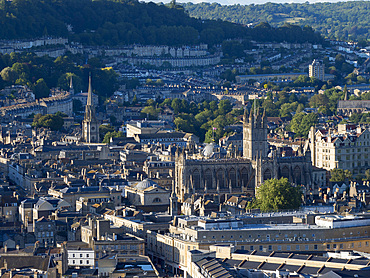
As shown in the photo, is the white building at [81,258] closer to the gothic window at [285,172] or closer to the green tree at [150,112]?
the gothic window at [285,172]

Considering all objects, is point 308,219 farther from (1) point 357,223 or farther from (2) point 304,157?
(2) point 304,157

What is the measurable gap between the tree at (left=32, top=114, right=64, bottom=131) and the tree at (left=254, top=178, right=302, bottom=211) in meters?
66.4

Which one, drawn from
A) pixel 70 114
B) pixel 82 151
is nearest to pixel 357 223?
pixel 82 151

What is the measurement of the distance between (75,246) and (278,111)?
116634mm

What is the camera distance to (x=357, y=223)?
263 feet

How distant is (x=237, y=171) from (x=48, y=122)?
5455 centimetres

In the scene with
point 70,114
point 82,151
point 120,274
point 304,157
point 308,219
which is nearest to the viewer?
point 120,274

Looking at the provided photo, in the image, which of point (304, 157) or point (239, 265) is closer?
point (239, 265)

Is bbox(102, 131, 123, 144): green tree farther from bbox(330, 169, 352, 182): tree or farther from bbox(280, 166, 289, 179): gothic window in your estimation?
bbox(280, 166, 289, 179): gothic window

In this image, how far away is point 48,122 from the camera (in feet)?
520

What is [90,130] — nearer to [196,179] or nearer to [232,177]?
[232,177]

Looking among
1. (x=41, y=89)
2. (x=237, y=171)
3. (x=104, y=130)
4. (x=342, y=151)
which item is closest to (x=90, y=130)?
(x=104, y=130)

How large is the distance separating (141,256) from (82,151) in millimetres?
58773

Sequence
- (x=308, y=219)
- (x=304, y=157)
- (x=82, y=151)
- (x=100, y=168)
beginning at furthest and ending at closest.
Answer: (x=82, y=151), (x=100, y=168), (x=304, y=157), (x=308, y=219)
